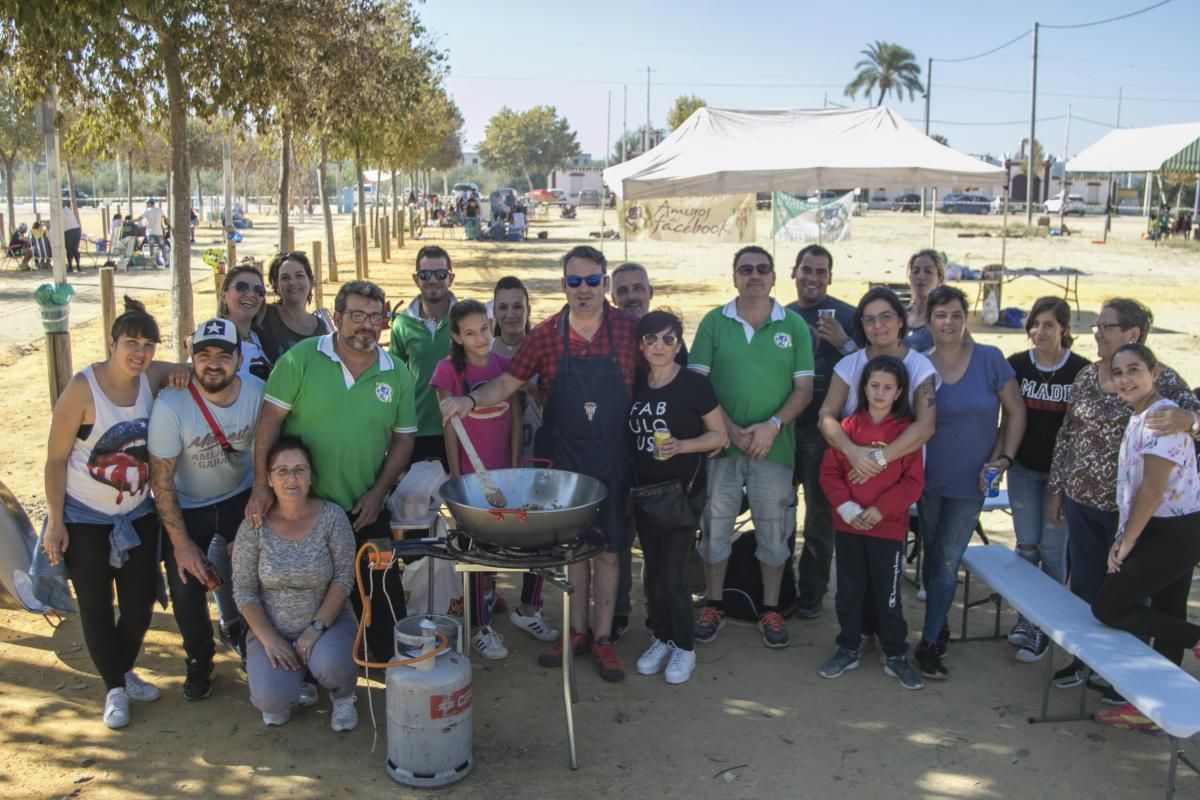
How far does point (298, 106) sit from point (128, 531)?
955cm

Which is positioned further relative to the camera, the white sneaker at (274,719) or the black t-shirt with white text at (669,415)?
the black t-shirt with white text at (669,415)

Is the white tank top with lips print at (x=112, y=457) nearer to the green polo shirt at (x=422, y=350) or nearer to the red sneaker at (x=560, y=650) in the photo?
the green polo shirt at (x=422, y=350)

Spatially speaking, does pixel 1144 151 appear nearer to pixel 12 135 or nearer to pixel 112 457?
pixel 12 135

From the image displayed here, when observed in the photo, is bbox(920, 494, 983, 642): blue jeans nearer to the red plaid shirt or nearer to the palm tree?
the red plaid shirt

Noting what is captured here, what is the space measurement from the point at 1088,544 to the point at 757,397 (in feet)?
5.24

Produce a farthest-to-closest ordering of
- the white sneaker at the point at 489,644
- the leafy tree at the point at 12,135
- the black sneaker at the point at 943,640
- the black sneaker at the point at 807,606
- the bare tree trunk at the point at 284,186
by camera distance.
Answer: the leafy tree at the point at 12,135, the bare tree trunk at the point at 284,186, the black sneaker at the point at 807,606, the white sneaker at the point at 489,644, the black sneaker at the point at 943,640

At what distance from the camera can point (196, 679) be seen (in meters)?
4.39

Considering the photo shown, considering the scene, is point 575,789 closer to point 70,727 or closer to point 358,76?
point 70,727

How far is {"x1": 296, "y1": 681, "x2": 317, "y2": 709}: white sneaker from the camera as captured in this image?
4375 mm

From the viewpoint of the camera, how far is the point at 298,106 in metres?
12.6

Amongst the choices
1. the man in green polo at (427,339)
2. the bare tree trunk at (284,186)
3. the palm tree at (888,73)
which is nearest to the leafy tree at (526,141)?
the palm tree at (888,73)

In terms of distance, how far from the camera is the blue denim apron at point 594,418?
4.52 m

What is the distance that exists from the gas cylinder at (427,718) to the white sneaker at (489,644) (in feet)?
3.42

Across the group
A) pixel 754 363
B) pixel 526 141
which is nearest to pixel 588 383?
pixel 754 363
